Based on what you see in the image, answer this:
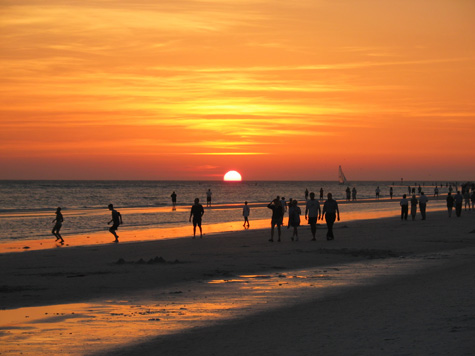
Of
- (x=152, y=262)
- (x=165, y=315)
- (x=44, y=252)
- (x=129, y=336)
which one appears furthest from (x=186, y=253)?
(x=129, y=336)

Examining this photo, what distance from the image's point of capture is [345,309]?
33.6 ft

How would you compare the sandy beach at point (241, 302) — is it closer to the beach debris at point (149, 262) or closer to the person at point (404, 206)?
the beach debris at point (149, 262)

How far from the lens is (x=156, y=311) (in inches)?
412

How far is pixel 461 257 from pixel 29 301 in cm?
1213

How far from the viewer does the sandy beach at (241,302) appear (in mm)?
8094

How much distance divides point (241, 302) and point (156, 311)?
5.27 ft

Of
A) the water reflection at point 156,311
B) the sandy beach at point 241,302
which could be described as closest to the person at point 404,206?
the sandy beach at point 241,302

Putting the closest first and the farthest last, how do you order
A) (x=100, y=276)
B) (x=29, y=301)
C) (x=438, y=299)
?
(x=438, y=299) < (x=29, y=301) < (x=100, y=276)

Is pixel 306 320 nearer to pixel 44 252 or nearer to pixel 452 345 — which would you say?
pixel 452 345

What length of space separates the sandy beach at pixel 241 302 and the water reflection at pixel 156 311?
0.02 metres

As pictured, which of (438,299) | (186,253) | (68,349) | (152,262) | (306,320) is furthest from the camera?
(186,253)

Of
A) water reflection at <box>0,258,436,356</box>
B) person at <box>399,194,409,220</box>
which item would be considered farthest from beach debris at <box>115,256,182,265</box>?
person at <box>399,194,409,220</box>

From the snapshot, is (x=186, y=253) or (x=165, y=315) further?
(x=186, y=253)

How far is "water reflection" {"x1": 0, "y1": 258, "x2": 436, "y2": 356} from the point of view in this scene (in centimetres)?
846
